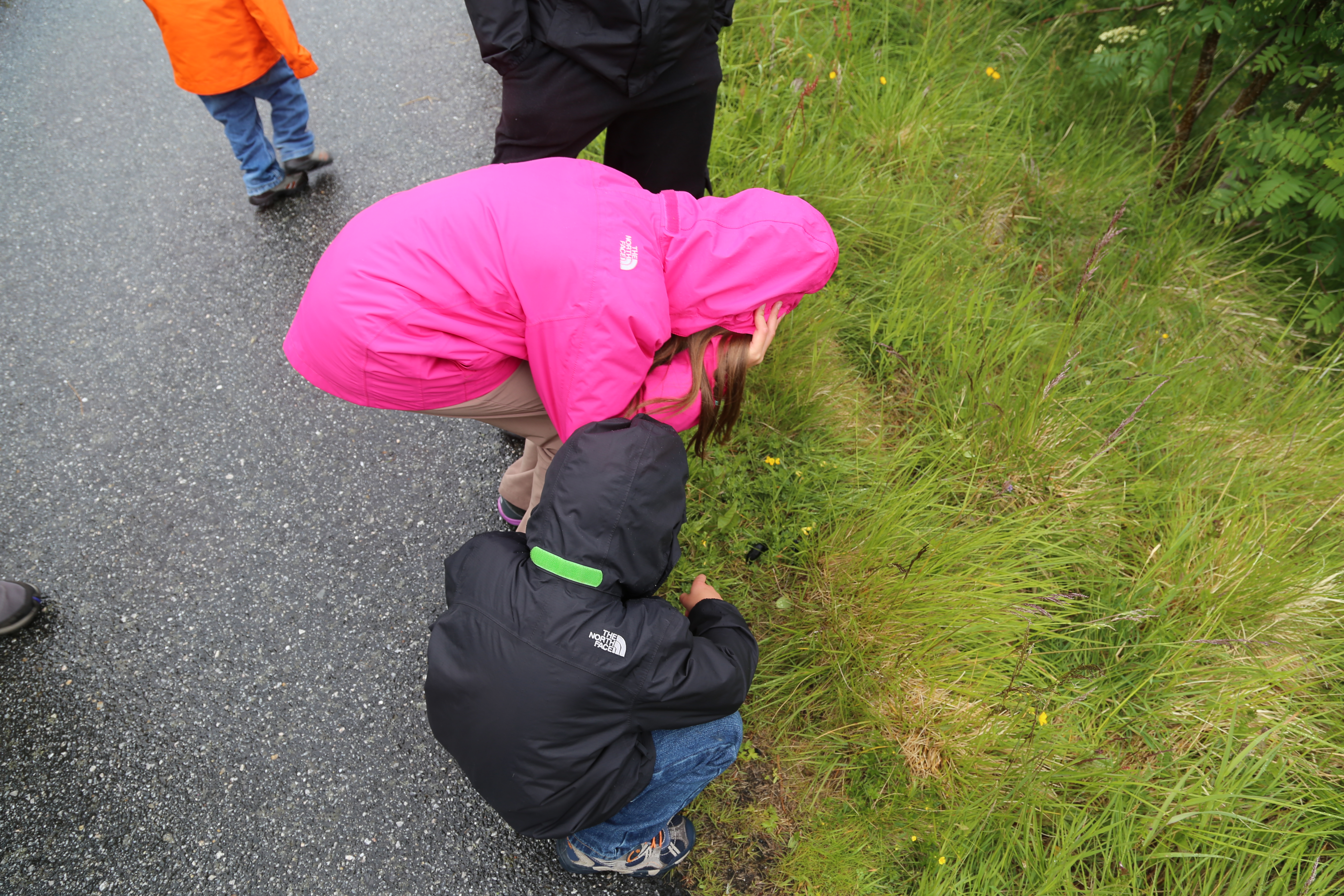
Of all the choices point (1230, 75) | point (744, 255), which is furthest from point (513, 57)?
point (1230, 75)

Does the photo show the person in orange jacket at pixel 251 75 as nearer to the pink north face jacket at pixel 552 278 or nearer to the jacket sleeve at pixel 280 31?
the jacket sleeve at pixel 280 31

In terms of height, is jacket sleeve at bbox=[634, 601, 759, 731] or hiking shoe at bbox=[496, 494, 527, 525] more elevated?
jacket sleeve at bbox=[634, 601, 759, 731]

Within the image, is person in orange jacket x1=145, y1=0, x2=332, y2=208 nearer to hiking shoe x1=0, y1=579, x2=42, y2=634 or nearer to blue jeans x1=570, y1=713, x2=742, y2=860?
hiking shoe x1=0, y1=579, x2=42, y2=634

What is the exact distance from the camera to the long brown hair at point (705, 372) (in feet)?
5.55

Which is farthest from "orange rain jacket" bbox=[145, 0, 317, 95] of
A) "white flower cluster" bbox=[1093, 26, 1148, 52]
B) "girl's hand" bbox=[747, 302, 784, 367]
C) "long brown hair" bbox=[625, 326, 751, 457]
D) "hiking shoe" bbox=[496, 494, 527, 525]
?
"white flower cluster" bbox=[1093, 26, 1148, 52]

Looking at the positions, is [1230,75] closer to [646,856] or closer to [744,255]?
[744,255]

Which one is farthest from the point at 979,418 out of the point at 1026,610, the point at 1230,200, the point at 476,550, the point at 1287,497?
the point at 476,550

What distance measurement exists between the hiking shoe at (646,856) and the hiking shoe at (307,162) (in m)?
2.63

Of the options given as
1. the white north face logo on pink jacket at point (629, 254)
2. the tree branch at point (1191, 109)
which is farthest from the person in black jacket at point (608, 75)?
the tree branch at point (1191, 109)

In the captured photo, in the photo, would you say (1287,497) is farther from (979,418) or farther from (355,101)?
(355,101)

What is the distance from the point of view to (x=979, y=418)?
92.3 inches

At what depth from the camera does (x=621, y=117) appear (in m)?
2.22

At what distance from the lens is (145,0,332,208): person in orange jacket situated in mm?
2393

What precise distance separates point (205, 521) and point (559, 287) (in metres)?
1.44
